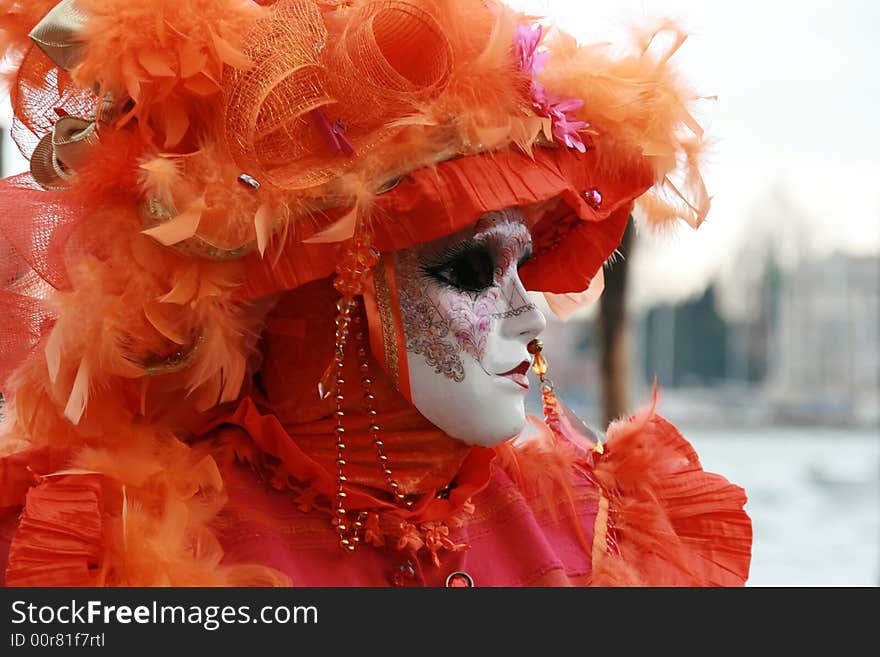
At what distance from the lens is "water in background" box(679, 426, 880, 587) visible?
737 cm

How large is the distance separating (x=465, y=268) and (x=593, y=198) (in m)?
0.27

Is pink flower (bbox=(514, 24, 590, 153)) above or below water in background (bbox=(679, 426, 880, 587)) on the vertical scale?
above

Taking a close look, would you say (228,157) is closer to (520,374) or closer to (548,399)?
(520,374)

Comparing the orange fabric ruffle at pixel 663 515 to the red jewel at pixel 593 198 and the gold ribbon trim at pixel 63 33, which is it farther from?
the gold ribbon trim at pixel 63 33

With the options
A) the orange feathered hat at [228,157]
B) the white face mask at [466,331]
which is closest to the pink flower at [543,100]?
the orange feathered hat at [228,157]

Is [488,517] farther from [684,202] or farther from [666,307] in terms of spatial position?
[666,307]

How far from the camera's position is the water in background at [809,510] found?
7.37 m

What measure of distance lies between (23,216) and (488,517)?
1004 millimetres

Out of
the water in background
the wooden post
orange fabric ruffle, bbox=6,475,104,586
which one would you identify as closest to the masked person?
orange fabric ruffle, bbox=6,475,104,586

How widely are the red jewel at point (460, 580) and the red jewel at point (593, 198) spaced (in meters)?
0.70

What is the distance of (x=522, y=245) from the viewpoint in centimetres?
186

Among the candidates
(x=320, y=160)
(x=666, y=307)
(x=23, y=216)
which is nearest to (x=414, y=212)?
(x=320, y=160)

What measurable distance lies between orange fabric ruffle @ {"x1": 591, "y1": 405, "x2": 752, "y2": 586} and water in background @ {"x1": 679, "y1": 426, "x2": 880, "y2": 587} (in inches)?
12.2

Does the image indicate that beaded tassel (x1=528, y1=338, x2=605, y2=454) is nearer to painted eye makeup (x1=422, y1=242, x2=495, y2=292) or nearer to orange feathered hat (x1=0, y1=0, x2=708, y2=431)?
painted eye makeup (x1=422, y1=242, x2=495, y2=292)
